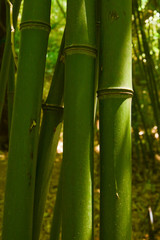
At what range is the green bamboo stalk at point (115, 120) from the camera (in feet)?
2.25

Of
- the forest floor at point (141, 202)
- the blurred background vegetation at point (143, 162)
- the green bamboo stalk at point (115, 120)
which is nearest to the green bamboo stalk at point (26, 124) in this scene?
the green bamboo stalk at point (115, 120)

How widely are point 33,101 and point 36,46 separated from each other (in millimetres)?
130

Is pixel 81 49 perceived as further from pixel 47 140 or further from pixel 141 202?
pixel 141 202

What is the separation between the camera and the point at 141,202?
7.97 ft

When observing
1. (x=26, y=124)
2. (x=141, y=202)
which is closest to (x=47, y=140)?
(x=26, y=124)

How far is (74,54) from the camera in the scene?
714mm

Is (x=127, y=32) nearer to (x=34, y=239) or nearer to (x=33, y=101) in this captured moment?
(x=33, y=101)

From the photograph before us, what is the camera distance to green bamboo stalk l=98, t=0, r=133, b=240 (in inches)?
27.0

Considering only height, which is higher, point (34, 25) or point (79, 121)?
point (34, 25)

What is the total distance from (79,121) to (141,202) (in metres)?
1.90

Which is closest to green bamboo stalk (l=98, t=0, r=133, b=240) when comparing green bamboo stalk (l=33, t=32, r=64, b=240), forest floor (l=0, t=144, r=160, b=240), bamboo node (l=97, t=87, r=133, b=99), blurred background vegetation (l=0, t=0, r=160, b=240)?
bamboo node (l=97, t=87, r=133, b=99)

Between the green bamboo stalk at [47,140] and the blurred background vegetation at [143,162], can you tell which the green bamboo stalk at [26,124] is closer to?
the green bamboo stalk at [47,140]

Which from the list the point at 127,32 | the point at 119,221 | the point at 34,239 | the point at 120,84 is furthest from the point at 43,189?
the point at 127,32

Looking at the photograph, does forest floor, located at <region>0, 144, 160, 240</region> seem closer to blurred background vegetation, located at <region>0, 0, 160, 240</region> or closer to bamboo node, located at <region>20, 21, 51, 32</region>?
blurred background vegetation, located at <region>0, 0, 160, 240</region>
